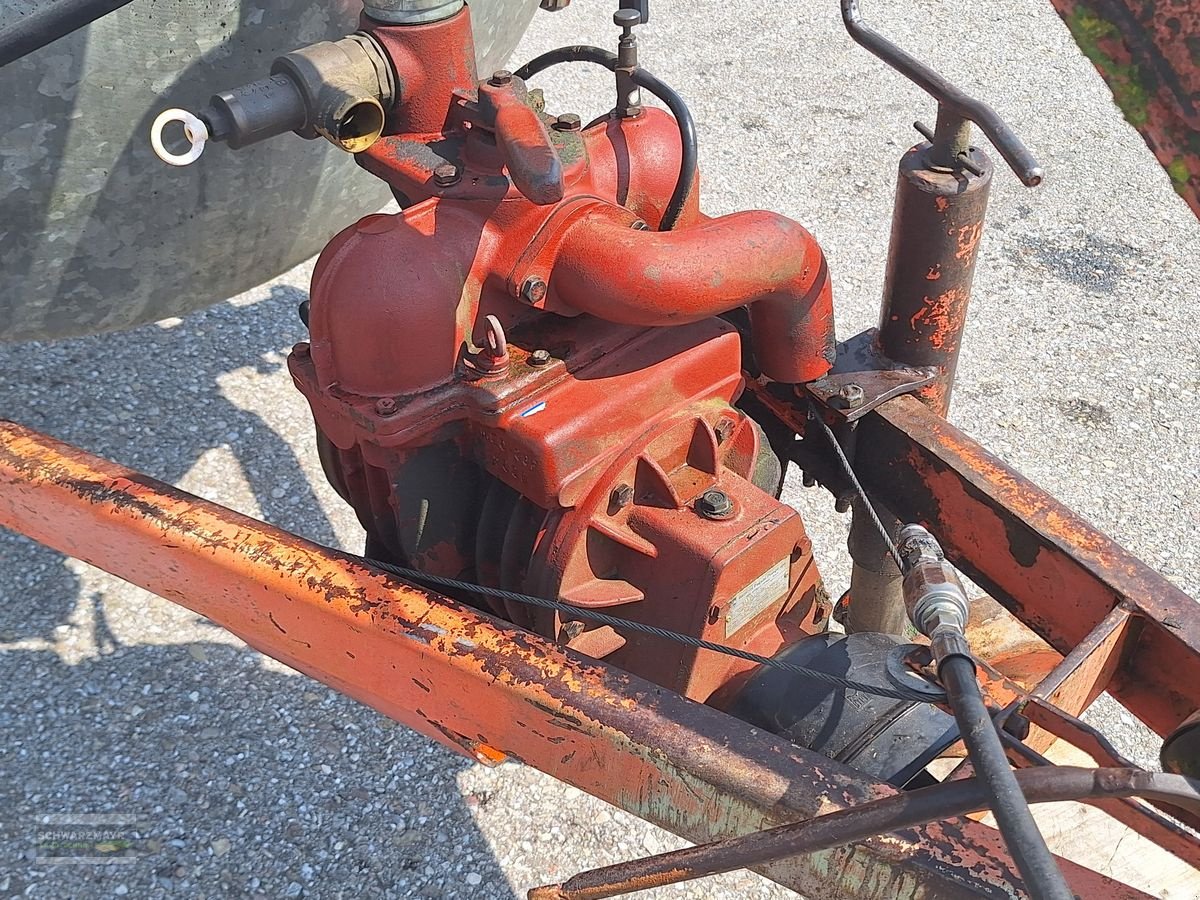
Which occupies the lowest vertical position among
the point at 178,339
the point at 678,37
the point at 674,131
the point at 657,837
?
the point at 657,837

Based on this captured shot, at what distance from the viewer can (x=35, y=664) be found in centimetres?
235

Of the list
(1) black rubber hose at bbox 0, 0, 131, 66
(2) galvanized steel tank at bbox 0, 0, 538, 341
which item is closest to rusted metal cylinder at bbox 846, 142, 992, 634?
(2) galvanized steel tank at bbox 0, 0, 538, 341

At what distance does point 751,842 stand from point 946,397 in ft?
3.12

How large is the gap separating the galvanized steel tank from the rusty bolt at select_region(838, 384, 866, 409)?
851mm

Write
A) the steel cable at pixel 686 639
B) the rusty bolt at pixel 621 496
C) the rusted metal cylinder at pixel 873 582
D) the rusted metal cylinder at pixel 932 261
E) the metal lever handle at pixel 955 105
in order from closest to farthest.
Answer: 1. the steel cable at pixel 686 639
2. the metal lever handle at pixel 955 105
3. the rusty bolt at pixel 621 496
4. the rusted metal cylinder at pixel 932 261
5. the rusted metal cylinder at pixel 873 582

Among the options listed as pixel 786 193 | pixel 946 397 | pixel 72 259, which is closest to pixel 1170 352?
pixel 786 193

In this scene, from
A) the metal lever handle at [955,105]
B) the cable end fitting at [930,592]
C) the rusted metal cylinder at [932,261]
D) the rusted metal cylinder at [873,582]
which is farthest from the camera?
the rusted metal cylinder at [873,582]

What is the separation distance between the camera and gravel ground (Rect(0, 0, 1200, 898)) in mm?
2074

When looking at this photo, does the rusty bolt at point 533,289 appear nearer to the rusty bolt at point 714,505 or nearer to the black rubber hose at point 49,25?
the rusty bolt at point 714,505

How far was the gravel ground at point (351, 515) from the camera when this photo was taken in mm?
2074

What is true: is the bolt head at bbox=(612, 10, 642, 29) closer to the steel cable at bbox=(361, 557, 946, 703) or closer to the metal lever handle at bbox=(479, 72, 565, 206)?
the metal lever handle at bbox=(479, 72, 565, 206)

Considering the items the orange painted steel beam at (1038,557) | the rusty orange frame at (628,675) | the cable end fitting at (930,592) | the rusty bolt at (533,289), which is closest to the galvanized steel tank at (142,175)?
the rusty orange frame at (628,675)

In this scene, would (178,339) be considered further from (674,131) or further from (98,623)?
(674,131)

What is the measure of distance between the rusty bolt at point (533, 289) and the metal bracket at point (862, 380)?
1.66 ft
